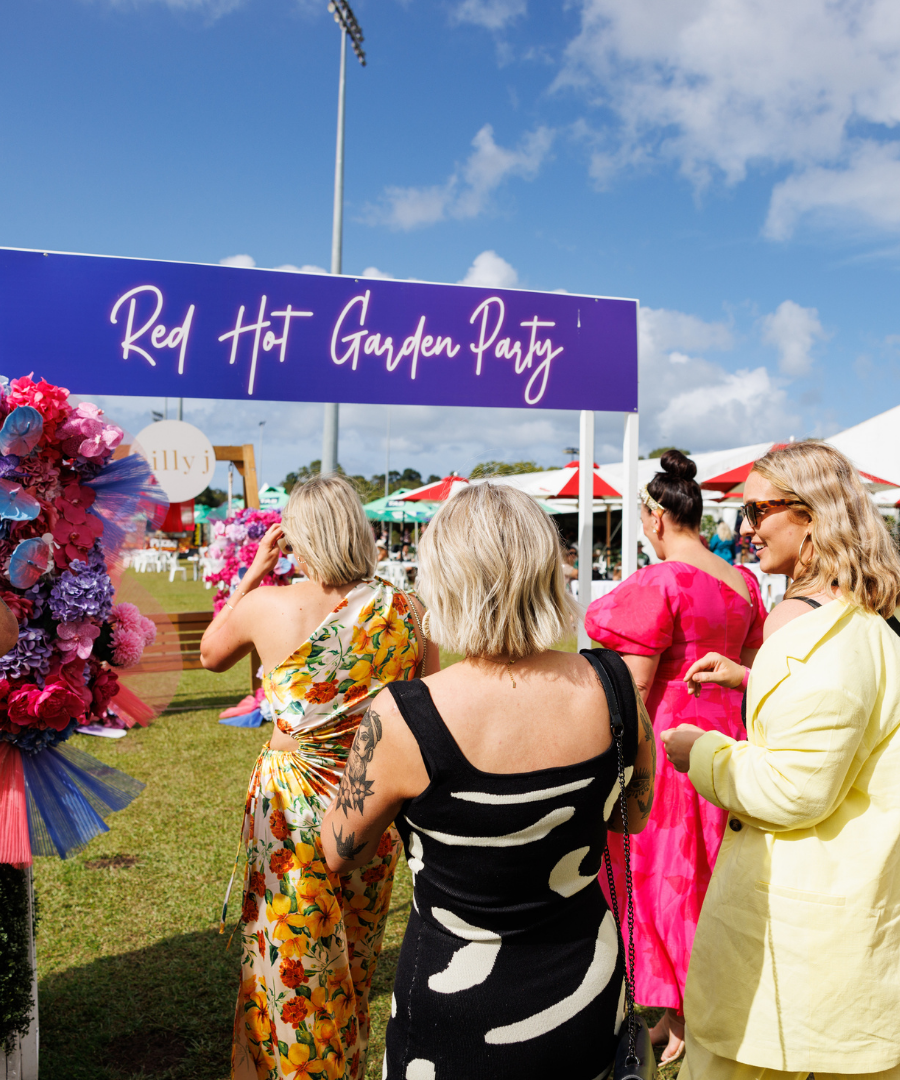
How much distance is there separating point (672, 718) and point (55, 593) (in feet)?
6.26

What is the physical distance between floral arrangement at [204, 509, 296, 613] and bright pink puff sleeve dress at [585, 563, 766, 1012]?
4.63 m

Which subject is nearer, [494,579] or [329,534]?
[494,579]

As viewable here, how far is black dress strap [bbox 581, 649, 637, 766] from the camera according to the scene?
1356mm

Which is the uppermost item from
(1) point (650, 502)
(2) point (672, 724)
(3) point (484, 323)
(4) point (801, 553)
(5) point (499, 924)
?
(3) point (484, 323)

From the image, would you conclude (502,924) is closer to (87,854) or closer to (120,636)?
(120,636)

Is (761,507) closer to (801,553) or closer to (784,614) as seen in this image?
(801,553)

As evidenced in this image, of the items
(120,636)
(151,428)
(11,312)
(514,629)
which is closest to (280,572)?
(151,428)

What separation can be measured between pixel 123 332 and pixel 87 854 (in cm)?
288

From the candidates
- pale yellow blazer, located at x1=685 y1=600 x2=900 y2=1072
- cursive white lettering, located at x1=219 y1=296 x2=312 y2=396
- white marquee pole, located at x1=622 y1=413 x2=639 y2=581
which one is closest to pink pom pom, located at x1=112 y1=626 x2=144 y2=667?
pale yellow blazer, located at x1=685 y1=600 x2=900 y2=1072

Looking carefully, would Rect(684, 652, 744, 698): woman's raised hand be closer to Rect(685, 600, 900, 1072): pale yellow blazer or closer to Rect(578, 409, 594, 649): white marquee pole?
Rect(685, 600, 900, 1072): pale yellow blazer

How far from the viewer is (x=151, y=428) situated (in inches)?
191

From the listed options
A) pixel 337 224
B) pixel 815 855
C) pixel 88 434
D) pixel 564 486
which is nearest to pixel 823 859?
pixel 815 855

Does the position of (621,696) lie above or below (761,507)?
below

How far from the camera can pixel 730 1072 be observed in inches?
60.0
